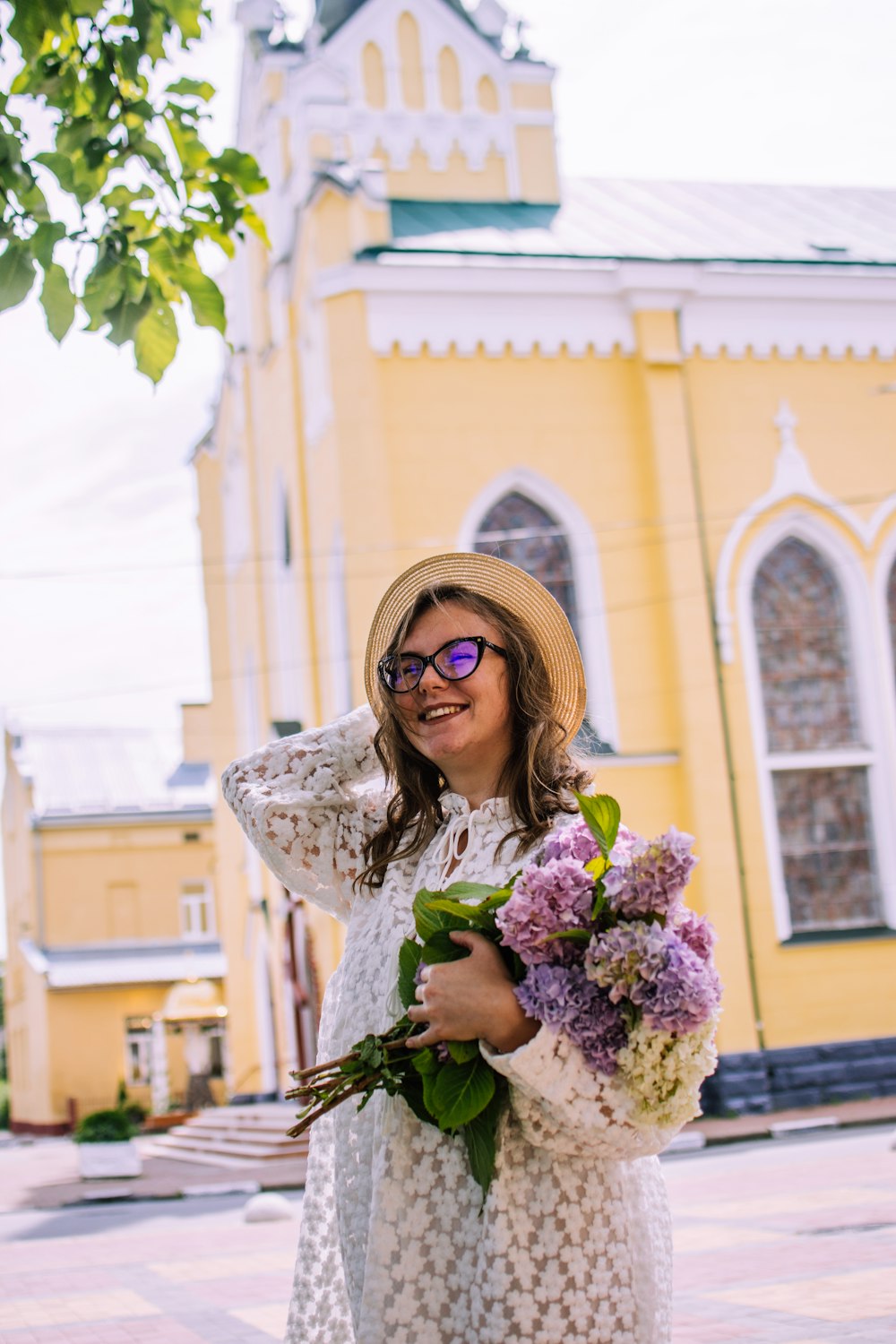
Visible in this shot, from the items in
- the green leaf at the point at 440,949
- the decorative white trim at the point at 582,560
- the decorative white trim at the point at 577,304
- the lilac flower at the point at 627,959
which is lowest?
the lilac flower at the point at 627,959

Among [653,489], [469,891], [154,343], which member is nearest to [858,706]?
[653,489]

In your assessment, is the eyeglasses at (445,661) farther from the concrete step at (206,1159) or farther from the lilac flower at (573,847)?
the concrete step at (206,1159)

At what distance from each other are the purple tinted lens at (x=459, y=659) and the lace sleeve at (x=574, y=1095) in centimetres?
76

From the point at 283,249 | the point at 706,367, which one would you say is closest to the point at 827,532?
the point at 706,367

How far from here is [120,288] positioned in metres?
4.49

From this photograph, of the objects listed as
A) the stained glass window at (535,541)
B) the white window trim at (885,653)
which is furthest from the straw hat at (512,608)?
the white window trim at (885,653)

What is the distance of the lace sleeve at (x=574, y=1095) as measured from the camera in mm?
2223

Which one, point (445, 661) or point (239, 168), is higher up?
point (239, 168)

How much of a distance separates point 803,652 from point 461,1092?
17510mm

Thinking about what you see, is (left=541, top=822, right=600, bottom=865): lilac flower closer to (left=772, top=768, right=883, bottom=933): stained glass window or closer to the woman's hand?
the woman's hand

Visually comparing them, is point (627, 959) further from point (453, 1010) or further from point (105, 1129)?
point (105, 1129)

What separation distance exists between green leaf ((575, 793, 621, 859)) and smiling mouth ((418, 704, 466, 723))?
0.46 m

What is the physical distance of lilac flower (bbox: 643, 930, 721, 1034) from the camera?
218 centimetres

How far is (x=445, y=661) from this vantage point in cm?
280
